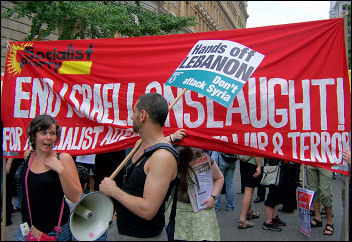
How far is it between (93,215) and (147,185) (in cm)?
70

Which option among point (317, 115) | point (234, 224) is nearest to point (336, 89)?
point (317, 115)

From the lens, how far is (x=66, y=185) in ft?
8.44

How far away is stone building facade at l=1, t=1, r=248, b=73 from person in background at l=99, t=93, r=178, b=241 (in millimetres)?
2783

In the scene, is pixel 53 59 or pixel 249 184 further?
pixel 249 184

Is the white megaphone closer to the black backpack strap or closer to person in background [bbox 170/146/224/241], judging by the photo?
the black backpack strap

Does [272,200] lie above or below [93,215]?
below

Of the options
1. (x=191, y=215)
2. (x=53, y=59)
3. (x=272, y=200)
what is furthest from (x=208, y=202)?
(x=272, y=200)

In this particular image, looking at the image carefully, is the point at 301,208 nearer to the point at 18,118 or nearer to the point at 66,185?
the point at 66,185

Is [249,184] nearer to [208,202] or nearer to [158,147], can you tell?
[208,202]

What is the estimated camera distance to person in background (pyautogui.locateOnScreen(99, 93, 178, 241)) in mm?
1990

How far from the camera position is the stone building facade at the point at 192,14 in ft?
43.9

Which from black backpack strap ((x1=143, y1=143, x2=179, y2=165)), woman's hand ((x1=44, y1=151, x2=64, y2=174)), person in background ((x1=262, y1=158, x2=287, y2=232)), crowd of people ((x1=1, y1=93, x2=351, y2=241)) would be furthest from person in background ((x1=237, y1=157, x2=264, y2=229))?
black backpack strap ((x1=143, y1=143, x2=179, y2=165))

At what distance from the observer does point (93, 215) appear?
2480 mm

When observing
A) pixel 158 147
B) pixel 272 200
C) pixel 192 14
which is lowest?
pixel 272 200
